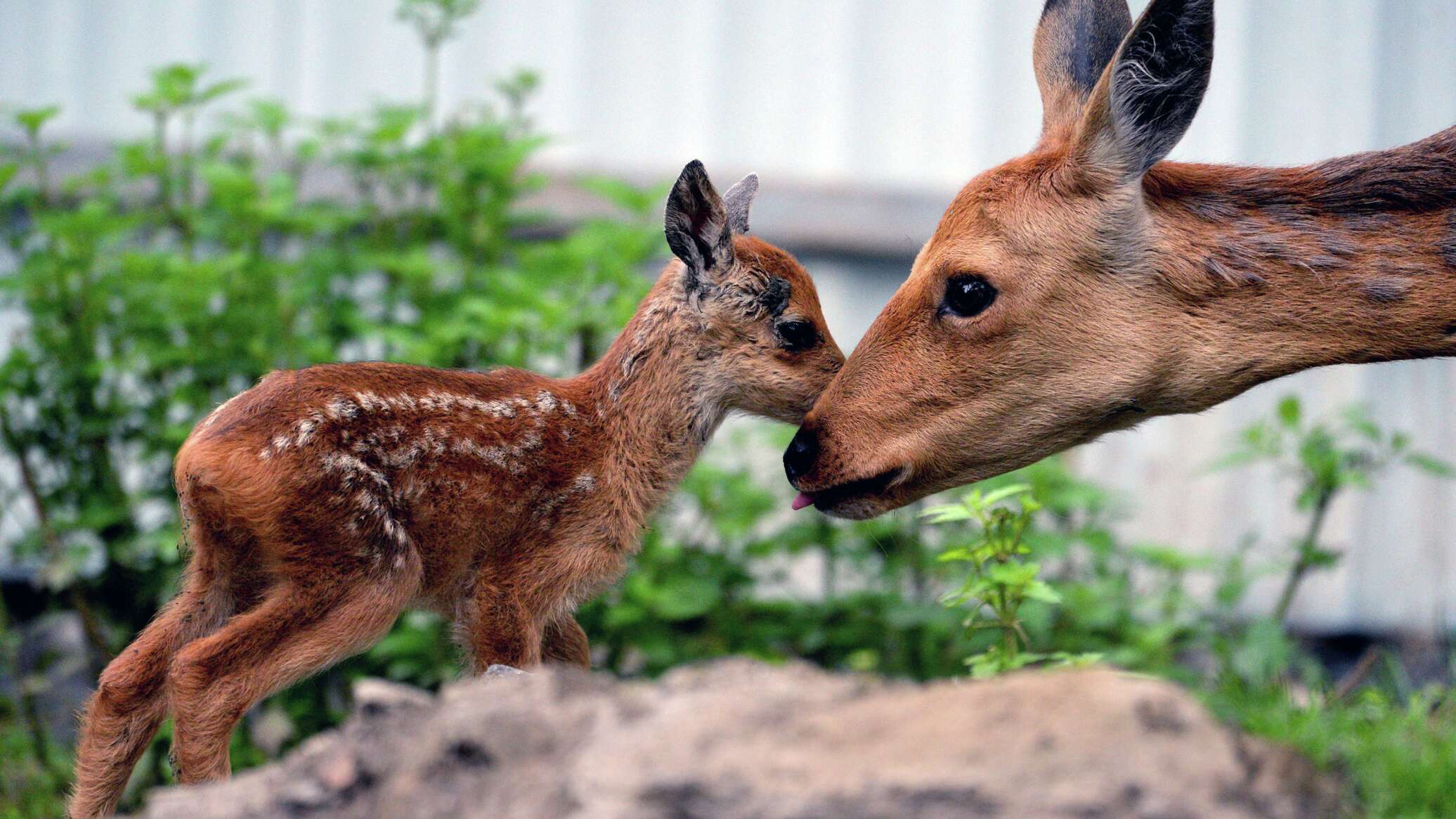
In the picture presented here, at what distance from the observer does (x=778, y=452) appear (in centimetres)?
655

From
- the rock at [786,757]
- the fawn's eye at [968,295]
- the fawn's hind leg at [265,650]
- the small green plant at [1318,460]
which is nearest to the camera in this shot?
the rock at [786,757]

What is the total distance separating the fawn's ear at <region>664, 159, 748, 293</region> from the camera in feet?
13.4

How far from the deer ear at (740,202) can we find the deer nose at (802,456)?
3.05 ft

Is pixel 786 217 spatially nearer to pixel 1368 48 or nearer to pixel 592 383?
pixel 1368 48

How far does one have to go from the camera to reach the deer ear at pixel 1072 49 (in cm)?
436

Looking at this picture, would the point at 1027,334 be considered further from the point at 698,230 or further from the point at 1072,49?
the point at 1072,49

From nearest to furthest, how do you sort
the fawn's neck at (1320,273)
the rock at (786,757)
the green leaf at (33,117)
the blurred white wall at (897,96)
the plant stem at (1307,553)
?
1. the rock at (786,757)
2. the fawn's neck at (1320,273)
3. the green leaf at (33,117)
4. the plant stem at (1307,553)
5. the blurred white wall at (897,96)

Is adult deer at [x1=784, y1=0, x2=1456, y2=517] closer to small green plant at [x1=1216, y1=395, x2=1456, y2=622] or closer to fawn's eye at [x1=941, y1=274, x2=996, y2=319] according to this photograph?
fawn's eye at [x1=941, y1=274, x2=996, y2=319]

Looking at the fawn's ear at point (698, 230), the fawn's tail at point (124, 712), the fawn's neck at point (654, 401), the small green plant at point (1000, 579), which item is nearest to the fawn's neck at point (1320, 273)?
the small green plant at point (1000, 579)

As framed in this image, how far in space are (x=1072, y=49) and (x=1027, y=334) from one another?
1.12 m

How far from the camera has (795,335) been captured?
4270 mm

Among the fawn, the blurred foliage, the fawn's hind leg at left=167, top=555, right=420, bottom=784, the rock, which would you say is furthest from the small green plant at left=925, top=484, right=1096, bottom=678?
the blurred foliage

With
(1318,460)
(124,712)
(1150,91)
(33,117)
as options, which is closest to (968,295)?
(1150,91)

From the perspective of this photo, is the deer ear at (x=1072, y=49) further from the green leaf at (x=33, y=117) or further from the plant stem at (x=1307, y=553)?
the green leaf at (x=33, y=117)
